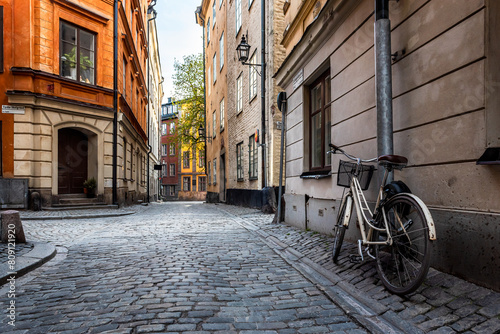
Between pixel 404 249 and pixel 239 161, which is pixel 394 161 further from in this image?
pixel 239 161

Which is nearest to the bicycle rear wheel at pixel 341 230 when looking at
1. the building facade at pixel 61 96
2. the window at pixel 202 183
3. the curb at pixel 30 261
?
the curb at pixel 30 261

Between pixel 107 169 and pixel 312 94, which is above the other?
pixel 312 94

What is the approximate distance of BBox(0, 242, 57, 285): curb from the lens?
3.82 metres

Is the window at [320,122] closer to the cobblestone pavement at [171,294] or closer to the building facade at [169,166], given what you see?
the cobblestone pavement at [171,294]

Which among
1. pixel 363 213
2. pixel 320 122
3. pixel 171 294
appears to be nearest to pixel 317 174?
pixel 320 122

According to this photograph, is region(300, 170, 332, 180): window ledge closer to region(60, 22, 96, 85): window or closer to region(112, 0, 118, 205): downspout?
region(112, 0, 118, 205): downspout

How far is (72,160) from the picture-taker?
1431cm

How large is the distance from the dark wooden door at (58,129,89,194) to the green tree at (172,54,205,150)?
17.8 m

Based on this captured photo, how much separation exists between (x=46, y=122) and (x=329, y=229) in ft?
36.1

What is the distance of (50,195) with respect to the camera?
12.8 metres

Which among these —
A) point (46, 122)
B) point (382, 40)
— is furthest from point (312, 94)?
point (46, 122)

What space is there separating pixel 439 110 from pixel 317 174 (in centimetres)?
353

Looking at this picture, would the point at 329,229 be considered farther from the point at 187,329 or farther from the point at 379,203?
the point at 187,329

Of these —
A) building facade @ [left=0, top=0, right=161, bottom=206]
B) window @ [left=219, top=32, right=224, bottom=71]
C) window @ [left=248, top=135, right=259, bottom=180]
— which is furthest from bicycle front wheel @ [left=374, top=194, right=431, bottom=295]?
window @ [left=219, top=32, right=224, bottom=71]
